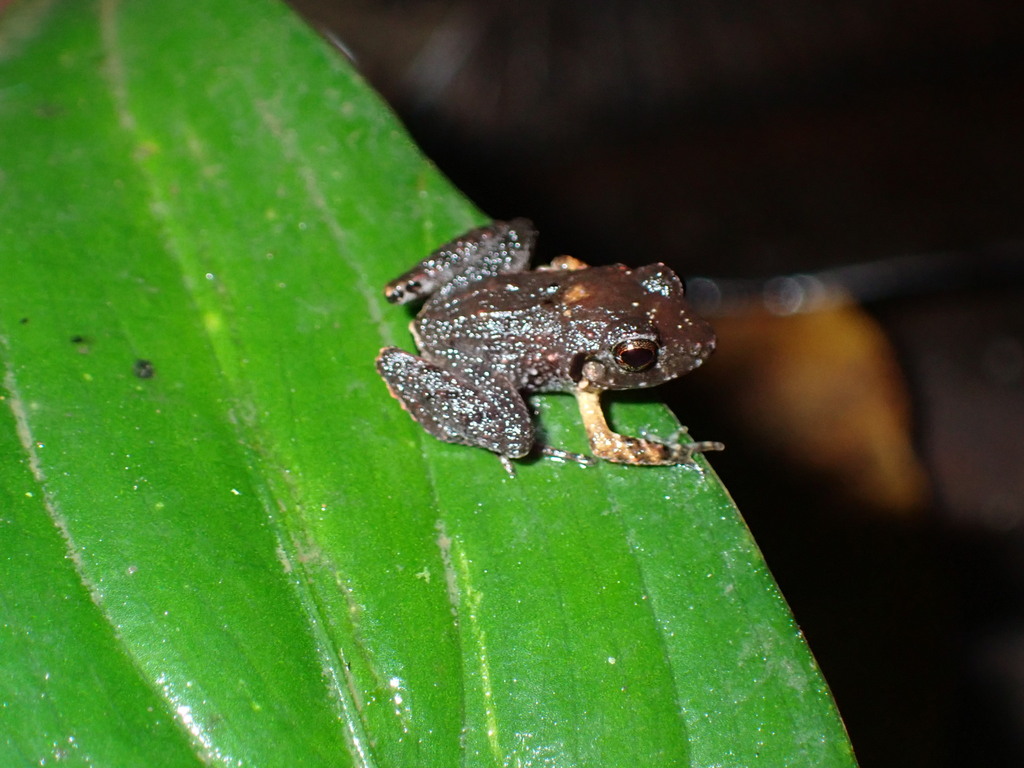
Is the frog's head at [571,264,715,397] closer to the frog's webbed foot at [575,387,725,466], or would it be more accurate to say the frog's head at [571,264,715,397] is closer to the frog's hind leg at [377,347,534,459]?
the frog's webbed foot at [575,387,725,466]

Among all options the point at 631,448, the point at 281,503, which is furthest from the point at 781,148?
the point at 281,503

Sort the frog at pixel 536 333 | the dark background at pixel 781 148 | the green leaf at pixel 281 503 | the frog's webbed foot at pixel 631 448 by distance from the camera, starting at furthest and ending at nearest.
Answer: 1. the dark background at pixel 781 148
2. the frog at pixel 536 333
3. the frog's webbed foot at pixel 631 448
4. the green leaf at pixel 281 503

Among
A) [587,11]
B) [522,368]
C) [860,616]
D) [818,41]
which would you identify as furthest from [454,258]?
[818,41]

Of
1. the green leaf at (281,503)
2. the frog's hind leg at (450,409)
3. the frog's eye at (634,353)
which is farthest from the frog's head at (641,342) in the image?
the frog's hind leg at (450,409)

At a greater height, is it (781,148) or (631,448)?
(781,148)

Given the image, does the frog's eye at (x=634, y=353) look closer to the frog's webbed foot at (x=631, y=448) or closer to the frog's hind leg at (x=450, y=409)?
the frog's webbed foot at (x=631, y=448)

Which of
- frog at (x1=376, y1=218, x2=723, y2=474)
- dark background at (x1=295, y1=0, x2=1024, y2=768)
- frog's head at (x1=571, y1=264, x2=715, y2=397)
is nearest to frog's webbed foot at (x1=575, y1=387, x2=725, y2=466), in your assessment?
frog at (x1=376, y1=218, x2=723, y2=474)

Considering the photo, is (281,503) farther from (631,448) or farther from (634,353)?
(634,353)
